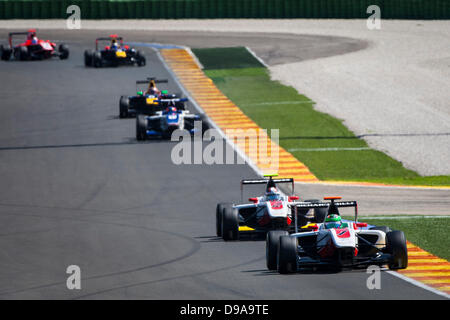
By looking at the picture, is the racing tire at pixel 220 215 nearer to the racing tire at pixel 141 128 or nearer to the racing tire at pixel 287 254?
the racing tire at pixel 287 254

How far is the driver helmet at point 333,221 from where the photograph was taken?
20594 millimetres

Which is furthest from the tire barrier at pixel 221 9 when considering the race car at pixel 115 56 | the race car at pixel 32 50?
the race car at pixel 115 56

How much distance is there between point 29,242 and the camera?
79.7ft

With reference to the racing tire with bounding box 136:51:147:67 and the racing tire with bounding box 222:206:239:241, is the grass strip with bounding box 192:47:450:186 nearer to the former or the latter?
the racing tire with bounding box 136:51:147:67

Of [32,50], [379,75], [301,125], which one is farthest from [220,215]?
[32,50]

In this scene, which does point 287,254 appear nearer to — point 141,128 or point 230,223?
point 230,223

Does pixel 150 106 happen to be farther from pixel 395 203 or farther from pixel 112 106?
pixel 395 203

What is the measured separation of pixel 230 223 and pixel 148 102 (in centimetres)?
2011

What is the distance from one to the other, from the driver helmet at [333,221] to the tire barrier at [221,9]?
5435 centimetres

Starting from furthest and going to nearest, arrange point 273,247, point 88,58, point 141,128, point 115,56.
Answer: point 88,58 → point 115,56 → point 141,128 → point 273,247

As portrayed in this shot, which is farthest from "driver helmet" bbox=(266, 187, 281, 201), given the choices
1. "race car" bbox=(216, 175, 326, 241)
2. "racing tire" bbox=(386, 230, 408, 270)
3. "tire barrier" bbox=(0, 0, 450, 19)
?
"tire barrier" bbox=(0, 0, 450, 19)

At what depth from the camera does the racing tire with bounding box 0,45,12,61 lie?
6128 cm

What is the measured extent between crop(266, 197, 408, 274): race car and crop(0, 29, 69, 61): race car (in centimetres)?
4288

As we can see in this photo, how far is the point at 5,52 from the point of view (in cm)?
6134
